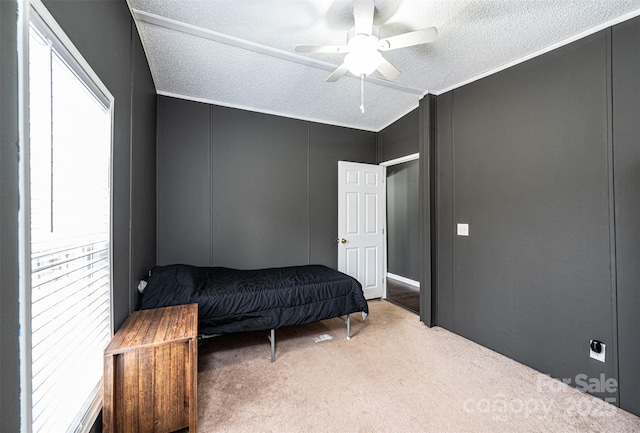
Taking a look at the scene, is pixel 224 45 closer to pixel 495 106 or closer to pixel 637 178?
pixel 495 106

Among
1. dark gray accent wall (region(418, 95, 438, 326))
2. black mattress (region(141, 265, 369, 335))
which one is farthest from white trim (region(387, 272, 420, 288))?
black mattress (region(141, 265, 369, 335))

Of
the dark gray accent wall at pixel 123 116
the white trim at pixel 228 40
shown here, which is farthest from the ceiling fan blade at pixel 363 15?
the dark gray accent wall at pixel 123 116

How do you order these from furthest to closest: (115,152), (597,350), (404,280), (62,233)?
(404,280), (597,350), (115,152), (62,233)

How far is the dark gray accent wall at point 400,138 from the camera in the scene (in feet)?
12.0

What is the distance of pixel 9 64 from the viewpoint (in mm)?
781

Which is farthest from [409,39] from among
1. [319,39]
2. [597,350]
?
[597,350]

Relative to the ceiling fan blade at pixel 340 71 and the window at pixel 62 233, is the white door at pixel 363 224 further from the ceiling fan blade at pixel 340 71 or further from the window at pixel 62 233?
the window at pixel 62 233

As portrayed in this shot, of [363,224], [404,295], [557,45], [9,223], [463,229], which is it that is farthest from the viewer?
[404,295]

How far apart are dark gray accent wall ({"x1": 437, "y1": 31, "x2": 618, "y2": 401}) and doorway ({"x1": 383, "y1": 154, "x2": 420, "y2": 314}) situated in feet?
5.95

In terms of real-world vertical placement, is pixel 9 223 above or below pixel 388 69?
below

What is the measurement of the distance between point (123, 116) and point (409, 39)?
2.03 metres

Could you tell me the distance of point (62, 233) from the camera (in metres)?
1.13

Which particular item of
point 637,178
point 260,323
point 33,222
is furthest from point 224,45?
point 637,178

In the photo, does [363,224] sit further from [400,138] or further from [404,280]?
[404,280]
